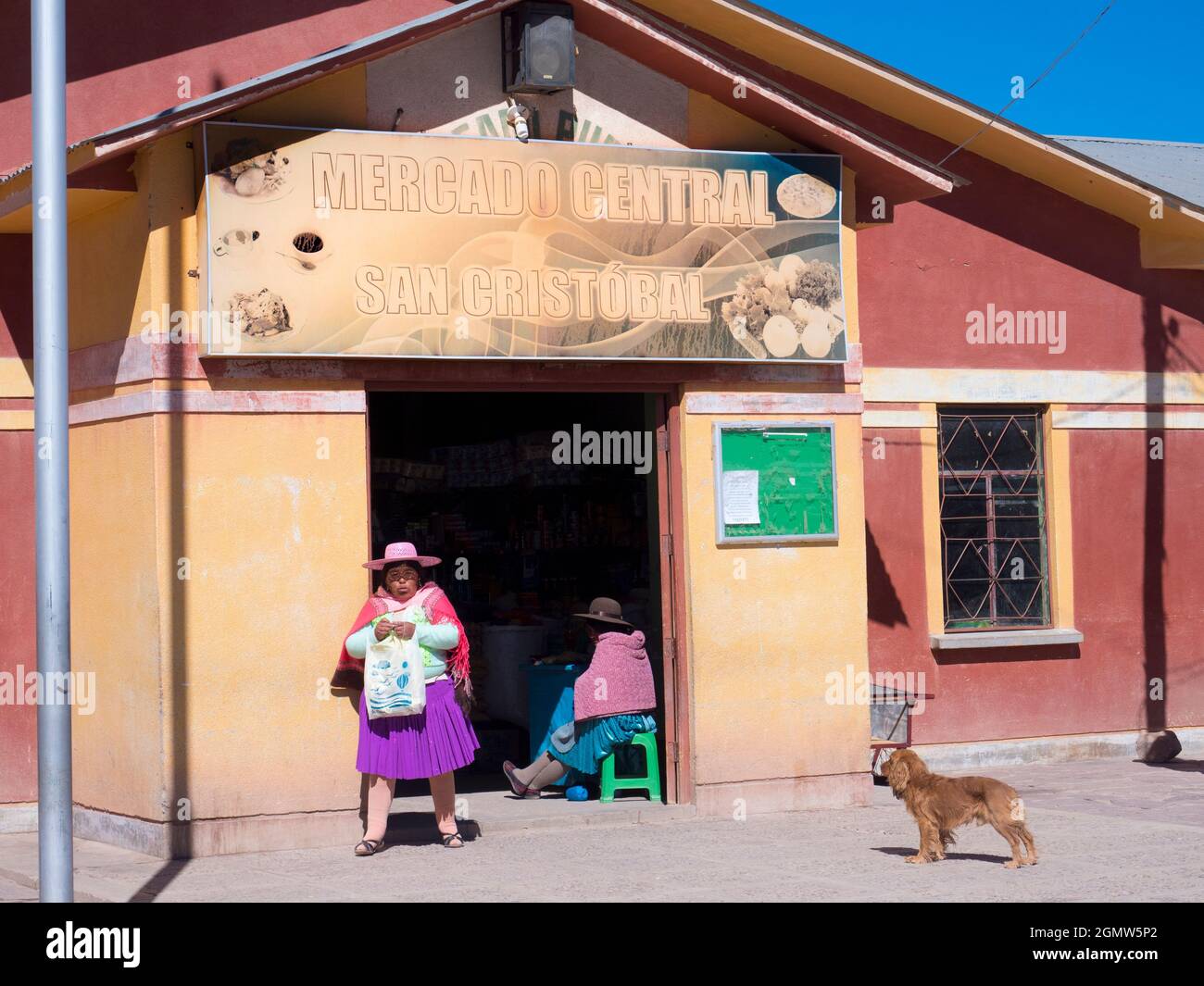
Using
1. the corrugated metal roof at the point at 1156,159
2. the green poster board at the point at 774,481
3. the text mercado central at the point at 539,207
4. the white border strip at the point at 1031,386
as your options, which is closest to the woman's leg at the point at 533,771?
the green poster board at the point at 774,481

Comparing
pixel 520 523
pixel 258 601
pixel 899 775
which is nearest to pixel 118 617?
pixel 258 601

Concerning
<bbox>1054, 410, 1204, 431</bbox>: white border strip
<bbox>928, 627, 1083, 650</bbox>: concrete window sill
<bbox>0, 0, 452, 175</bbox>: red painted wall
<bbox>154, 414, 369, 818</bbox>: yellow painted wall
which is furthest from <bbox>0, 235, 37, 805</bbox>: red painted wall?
<bbox>1054, 410, 1204, 431</bbox>: white border strip

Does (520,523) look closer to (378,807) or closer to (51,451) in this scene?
(378,807)

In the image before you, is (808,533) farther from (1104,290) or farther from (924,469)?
(1104,290)

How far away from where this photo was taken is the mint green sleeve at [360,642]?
396 inches

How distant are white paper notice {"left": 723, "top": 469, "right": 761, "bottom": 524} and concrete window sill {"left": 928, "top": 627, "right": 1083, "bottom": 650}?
3.29 metres

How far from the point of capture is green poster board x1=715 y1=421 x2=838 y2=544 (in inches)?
453

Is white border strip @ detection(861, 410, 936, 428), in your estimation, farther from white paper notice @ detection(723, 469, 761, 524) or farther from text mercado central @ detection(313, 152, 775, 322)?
text mercado central @ detection(313, 152, 775, 322)

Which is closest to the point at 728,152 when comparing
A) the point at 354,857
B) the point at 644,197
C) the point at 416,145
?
the point at 644,197

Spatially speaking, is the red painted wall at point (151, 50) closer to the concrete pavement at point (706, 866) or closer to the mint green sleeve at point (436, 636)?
the mint green sleeve at point (436, 636)

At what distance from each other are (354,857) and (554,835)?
1.46m

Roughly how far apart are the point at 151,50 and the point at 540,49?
337 cm

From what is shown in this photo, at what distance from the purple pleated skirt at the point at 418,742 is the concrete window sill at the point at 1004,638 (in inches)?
209

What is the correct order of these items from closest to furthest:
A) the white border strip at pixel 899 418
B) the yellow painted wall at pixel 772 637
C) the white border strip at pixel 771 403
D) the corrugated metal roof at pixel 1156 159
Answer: the yellow painted wall at pixel 772 637
the white border strip at pixel 771 403
the white border strip at pixel 899 418
the corrugated metal roof at pixel 1156 159
